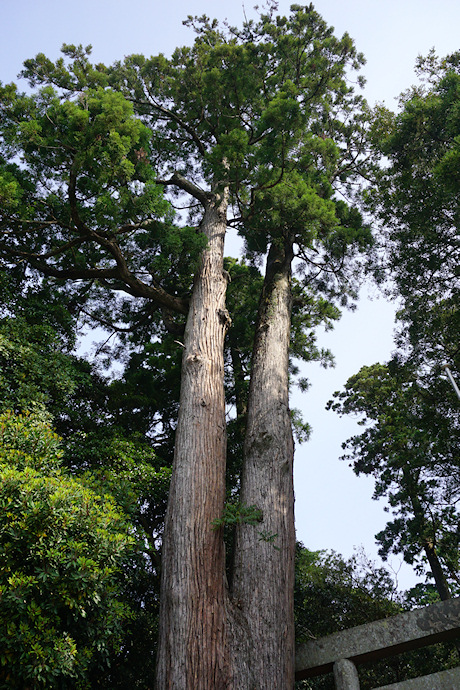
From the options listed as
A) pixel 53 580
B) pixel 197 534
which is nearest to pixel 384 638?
pixel 197 534

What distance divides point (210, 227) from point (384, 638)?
5.21m

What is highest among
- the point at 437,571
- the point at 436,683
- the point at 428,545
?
the point at 428,545

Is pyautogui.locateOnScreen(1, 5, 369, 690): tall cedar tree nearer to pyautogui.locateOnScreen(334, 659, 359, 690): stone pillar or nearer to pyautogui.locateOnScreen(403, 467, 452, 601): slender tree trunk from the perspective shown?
pyautogui.locateOnScreen(334, 659, 359, 690): stone pillar

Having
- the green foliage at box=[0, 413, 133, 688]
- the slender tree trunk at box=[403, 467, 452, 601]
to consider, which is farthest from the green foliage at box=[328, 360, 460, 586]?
the green foliage at box=[0, 413, 133, 688]

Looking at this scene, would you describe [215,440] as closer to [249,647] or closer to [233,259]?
[249,647]

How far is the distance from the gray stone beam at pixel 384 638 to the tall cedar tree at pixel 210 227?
40 centimetres

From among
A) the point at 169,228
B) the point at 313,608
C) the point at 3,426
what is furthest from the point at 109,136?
the point at 313,608

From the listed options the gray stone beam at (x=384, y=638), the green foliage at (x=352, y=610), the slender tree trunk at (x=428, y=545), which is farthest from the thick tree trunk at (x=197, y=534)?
the slender tree trunk at (x=428, y=545)

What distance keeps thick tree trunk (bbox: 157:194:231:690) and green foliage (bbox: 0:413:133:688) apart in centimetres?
43

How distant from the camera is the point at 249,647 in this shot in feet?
11.3

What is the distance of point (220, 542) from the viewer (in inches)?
149

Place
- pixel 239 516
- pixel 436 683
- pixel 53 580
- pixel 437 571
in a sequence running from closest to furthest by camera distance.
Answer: pixel 53 580 < pixel 436 683 < pixel 239 516 < pixel 437 571

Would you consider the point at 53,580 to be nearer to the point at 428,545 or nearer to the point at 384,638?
the point at 384,638

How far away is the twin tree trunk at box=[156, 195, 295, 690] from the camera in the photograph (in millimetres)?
3250
